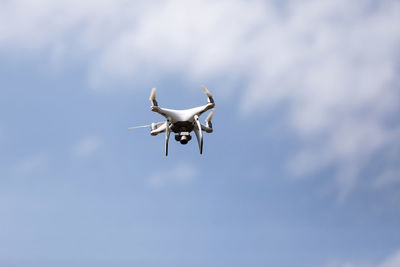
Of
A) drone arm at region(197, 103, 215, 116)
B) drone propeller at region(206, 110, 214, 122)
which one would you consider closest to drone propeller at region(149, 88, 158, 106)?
drone arm at region(197, 103, 215, 116)

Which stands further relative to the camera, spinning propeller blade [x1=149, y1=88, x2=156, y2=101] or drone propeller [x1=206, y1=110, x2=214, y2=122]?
drone propeller [x1=206, y1=110, x2=214, y2=122]

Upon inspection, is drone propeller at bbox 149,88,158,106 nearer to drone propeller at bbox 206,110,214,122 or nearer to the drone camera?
the drone camera

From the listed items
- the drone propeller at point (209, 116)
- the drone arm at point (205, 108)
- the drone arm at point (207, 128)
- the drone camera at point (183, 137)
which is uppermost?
the drone propeller at point (209, 116)

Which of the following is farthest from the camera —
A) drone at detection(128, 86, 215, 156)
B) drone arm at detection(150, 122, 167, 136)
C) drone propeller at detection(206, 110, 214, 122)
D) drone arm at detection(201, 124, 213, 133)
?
drone propeller at detection(206, 110, 214, 122)

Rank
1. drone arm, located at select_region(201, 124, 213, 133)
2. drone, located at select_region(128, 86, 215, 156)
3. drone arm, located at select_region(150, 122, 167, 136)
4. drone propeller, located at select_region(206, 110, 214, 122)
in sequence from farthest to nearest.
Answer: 1. drone propeller, located at select_region(206, 110, 214, 122)
2. drone arm, located at select_region(150, 122, 167, 136)
3. drone arm, located at select_region(201, 124, 213, 133)
4. drone, located at select_region(128, 86, 215, 156)

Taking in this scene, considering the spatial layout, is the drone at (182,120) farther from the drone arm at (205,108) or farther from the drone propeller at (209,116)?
the drone propeller at (209,116)

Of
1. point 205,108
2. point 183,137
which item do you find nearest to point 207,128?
point 205,108

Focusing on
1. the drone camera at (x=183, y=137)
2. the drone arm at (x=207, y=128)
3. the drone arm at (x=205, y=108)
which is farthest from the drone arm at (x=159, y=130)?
the drone arm at (x=205, y=108)

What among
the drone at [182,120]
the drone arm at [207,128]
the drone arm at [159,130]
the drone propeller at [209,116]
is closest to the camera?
the drone at [182,120]

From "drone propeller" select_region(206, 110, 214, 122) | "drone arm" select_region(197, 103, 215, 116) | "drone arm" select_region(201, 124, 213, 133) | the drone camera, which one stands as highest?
"drone propeller" select_region(206, 110, 214, 122)

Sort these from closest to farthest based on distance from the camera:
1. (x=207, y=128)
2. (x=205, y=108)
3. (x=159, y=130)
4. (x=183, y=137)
Result: (x=183, y=137) → (x=205, y=108) → (x=207, y=128) → (x=159, y=130)

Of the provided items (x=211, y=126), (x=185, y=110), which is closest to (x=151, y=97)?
(x=185, y=110)

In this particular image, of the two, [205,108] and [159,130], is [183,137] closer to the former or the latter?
[205,108]
